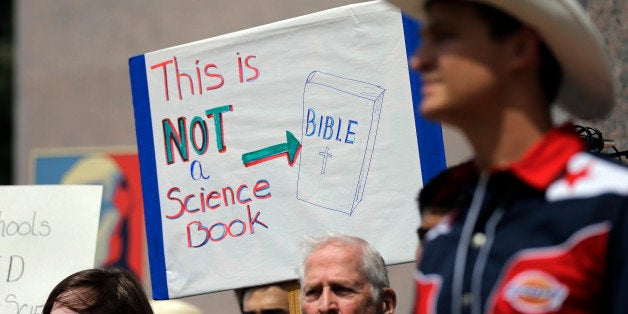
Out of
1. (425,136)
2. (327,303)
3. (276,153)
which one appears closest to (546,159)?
(327,303)

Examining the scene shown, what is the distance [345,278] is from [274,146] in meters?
0.56

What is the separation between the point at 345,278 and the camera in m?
3.48

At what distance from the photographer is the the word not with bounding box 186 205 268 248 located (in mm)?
3795

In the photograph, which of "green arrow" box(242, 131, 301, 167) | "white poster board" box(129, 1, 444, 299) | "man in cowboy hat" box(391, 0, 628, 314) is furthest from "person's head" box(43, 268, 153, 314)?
"man in cowboy hat" box(391, 0, 628, 314)

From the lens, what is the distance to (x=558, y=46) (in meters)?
1.51

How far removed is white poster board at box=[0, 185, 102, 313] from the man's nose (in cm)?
93

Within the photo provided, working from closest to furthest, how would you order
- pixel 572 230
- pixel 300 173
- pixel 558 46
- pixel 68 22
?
pixel 572 230
pixel 558 46
pixel 300 173
pixel 68 22

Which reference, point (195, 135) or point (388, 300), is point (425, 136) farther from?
point (195, 135)

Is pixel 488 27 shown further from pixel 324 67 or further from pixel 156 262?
pixel 156 262

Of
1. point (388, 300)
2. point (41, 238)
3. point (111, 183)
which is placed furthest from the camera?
point (111, 183)

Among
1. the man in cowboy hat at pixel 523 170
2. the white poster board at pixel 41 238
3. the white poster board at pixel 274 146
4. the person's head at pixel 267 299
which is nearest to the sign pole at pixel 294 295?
the person's head at pixel 267 299

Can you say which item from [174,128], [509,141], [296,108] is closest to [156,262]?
[174,128]

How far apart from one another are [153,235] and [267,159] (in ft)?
1.60

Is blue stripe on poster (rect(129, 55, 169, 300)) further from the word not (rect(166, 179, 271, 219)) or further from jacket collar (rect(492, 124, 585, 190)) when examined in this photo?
jacket collar (rect(492, 124, 585, 190))
